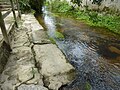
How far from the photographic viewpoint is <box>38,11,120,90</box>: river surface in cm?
288

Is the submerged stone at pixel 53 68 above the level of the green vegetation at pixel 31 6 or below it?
below

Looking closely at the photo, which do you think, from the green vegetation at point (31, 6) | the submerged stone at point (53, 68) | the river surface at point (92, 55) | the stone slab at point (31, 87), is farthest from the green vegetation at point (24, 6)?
the stone slab at point (31, 87)

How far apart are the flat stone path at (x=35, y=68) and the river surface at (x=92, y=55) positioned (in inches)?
9.6

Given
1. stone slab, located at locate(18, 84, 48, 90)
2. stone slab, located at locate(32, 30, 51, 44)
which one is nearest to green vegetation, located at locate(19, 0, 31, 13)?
stone slab, located at locate(32, 30, 51, 44)

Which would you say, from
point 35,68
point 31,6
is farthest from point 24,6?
point 35,68

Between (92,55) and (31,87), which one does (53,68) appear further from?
(92,55)

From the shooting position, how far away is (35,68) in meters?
2.99

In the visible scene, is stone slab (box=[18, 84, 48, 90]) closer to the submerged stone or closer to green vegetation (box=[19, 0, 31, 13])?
the submerged stone

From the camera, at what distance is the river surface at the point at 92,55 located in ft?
9.43

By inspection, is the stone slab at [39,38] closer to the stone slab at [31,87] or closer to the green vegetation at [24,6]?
the stone slab at [31,87]

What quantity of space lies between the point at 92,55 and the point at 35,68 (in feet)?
5.62

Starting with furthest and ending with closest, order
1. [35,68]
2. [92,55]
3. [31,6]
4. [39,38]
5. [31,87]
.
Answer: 1. [31,6]
2. [39,38]
3. [92,55]
4. [35,68]
5. [31,87]

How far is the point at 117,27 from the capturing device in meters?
6.44

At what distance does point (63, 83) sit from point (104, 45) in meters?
2.59
